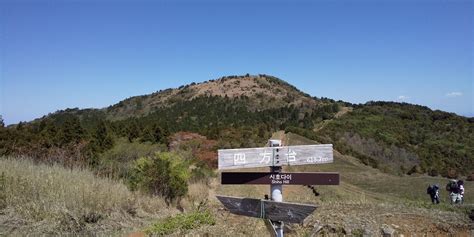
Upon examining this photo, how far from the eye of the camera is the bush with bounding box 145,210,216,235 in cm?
685

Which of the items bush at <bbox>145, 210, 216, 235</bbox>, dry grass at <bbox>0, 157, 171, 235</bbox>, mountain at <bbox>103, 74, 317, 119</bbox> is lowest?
bush at <bbox>145, 210, 216, 235</bbox>

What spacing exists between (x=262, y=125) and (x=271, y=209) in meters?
28.3

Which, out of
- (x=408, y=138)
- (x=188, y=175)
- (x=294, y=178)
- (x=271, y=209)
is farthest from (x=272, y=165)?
(x=408, y=138)

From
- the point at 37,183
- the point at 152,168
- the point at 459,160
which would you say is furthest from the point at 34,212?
the point at 459,160

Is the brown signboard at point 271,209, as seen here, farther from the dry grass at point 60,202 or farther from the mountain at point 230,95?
the mountain at point 230,95

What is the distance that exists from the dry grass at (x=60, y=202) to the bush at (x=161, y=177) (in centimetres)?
194

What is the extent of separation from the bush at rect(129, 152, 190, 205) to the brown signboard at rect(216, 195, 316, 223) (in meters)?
6.13

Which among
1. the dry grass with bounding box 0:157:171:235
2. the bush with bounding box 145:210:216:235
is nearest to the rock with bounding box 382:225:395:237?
the bush with bounding box 145:210:216:235

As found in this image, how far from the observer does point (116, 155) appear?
15875 millimetres

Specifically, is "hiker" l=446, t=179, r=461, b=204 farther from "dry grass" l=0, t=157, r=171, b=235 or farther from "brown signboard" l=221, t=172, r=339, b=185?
"brown signboard" l=221, t=172, r=339, b=185

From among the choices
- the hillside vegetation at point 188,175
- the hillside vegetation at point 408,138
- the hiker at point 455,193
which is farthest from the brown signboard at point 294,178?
the hillside vegetation at point 408,138

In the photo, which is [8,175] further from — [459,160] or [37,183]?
[459,160]

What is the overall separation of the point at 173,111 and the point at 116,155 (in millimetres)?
40608

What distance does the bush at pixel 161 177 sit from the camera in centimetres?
1026
